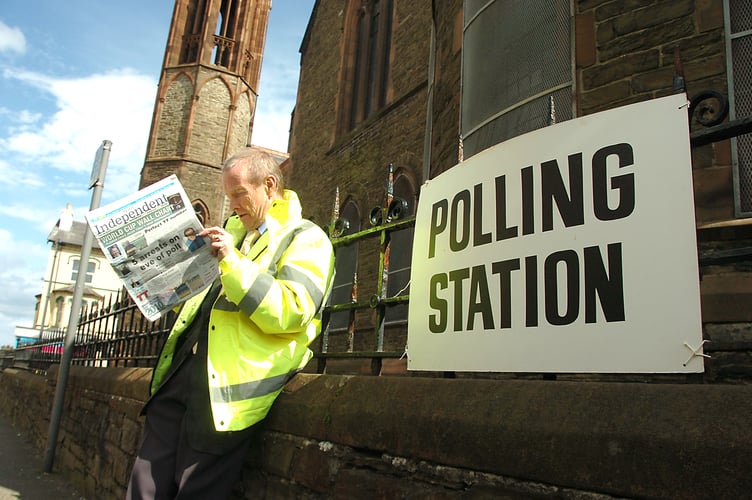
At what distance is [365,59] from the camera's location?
15.4m

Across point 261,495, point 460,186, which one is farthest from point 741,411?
point 261,495

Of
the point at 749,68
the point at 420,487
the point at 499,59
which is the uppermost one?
the point at 499,59

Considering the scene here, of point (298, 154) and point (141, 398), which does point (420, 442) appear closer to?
point (141, 398)

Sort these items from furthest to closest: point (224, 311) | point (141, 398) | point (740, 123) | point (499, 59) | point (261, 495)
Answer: point (499, 59) → point (141, 398) → point (261, 495) → point (224, 311) → point (740, 123)

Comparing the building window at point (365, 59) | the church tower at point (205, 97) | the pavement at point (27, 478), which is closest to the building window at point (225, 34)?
the church tower at point (205, 97)

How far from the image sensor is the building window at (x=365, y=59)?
47.8ft

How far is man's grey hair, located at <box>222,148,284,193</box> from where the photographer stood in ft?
7.83

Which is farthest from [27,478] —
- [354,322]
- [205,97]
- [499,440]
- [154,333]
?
[205,97]

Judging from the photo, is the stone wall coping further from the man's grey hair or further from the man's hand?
the man's grey hair

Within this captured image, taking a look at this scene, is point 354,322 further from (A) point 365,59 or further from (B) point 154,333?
(A) point 365,59

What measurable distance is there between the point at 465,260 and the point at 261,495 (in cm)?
143

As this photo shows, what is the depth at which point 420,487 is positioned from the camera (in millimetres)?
1697

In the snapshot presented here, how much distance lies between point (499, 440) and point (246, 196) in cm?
146

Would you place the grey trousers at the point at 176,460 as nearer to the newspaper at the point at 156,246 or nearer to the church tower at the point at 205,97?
the newspaper at the point at 156,246
